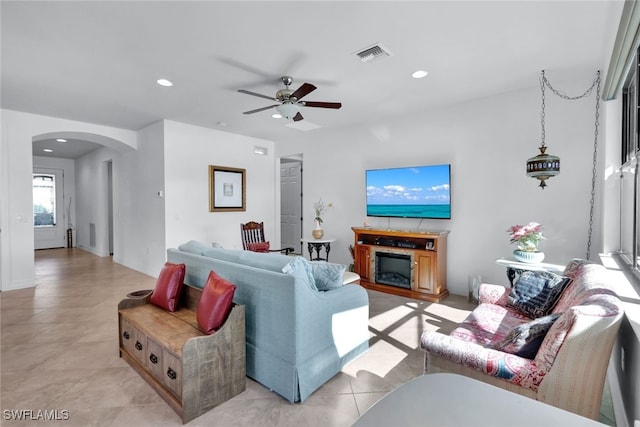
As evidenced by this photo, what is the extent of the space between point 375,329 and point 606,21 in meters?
3.35

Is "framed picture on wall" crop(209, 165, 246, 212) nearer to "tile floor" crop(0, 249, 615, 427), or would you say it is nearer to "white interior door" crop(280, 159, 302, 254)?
"white interior door" crop(280, 159, 302, 254)

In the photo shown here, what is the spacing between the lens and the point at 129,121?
5.13m

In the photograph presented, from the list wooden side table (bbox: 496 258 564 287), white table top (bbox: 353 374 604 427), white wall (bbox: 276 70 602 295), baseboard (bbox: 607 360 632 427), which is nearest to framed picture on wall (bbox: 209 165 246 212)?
white wall (bbox: 276 70 602 295)

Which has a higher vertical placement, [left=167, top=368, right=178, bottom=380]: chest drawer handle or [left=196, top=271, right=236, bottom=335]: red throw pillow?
[left=196, top=271, right=236, bottom=335]: red throw pillow

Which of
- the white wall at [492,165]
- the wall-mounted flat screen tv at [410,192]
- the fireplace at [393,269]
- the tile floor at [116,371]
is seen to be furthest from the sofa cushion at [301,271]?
the white wall at [492,165]

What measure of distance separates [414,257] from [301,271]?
260 centimetres

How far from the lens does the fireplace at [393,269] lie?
4406 mm

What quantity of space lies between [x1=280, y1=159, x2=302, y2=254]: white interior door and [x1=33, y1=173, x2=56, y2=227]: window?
22.9 ft

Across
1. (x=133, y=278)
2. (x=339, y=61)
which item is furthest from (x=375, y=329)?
(x=133, y=278)

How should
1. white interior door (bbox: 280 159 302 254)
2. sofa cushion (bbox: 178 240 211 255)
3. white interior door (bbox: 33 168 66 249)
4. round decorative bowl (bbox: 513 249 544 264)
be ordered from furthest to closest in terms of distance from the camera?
white interior door (bbox: 33 168 66 249)
white interior door (bbox: 280 159 302 254)
round decorative bowl (bbox: 513 249 544 264)
sofa cushion (bbox: 178 240 211 255)

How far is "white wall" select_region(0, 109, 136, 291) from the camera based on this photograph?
15.2 feet

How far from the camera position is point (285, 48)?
2.73 m

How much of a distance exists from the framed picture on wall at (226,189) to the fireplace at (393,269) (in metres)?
3.14

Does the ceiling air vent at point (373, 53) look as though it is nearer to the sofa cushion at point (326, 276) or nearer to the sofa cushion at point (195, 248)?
the sofa cushion at point (326, 276)
